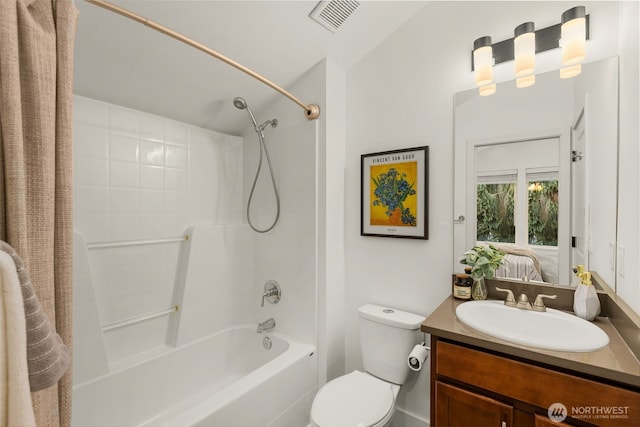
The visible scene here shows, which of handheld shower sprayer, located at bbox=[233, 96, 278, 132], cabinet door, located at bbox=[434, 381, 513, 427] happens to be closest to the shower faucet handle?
handheld shower sprayer, located at bbox=[233, 96, 278, 132]

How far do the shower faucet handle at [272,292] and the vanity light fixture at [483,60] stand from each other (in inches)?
69.5

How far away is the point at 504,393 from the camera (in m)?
1.12

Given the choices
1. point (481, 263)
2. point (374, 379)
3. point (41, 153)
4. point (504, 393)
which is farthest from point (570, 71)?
point (41, 153)

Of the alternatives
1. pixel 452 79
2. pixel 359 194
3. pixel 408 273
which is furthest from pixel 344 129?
pixel 408 273

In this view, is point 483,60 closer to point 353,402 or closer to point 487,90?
point 487,90

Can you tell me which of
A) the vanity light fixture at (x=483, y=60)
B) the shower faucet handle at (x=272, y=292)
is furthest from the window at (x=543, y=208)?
the shower faucet handle at (x=272, y=292)

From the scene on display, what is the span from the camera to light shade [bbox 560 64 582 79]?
4.55ft

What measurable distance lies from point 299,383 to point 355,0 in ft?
7.20

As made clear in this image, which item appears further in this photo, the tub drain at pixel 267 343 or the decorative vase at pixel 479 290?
the tub drain at pixel 267 343

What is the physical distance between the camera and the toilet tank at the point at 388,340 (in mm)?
1670

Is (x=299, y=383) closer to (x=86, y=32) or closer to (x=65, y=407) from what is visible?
(x=65, y=407)

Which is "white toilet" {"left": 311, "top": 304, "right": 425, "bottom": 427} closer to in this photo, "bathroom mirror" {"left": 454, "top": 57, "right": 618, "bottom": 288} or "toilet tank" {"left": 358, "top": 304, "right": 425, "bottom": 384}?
"toilet tank" {"left": 358, "top": 304, "right": 425, "bottom": 384}

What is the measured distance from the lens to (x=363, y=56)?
204 centimetres

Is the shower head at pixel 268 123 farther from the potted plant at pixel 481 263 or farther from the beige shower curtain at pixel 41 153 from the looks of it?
the potted plant at pixel 481 263
